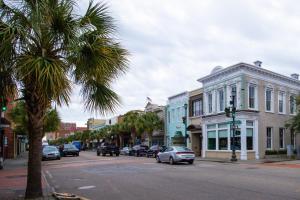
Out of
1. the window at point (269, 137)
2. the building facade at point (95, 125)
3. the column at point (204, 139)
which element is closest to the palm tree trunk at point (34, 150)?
the window at point (269, 137)

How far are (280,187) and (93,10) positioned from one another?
28.7ft

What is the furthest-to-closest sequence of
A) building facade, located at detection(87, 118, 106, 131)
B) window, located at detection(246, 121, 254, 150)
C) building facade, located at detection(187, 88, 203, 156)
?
building facade, located at detection(87, 118, 106, 131) → building facade, located at detection(187, 88, 203, 156) → window, located at detection(246, 121, 254, 150)

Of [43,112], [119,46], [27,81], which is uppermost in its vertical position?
[119,46]

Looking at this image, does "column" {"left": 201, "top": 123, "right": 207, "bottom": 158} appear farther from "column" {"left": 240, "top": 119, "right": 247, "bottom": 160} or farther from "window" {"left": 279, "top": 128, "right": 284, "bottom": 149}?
"window" {"left": 279, "top": 128, "right": 284, "bottom": 149}

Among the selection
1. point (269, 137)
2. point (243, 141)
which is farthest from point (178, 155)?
point (269, 137)

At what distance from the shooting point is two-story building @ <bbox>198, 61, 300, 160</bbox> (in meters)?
37.4

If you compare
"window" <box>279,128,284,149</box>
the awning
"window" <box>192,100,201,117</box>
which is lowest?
"window" <box>279,128,284,149</box>

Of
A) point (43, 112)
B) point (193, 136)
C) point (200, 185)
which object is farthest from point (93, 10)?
point (193, 136)

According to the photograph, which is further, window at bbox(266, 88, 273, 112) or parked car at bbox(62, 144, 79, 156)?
parked car at bbox(62, 144, 79, 156)

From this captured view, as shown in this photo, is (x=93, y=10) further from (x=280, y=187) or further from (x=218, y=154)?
(x=218, y=154)

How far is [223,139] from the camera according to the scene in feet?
131

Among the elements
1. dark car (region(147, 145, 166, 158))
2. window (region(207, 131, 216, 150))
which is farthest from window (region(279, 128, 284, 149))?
dark car (region(147, 145, 166, 158))

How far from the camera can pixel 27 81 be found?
35.3 ft

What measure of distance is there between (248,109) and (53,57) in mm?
29252
